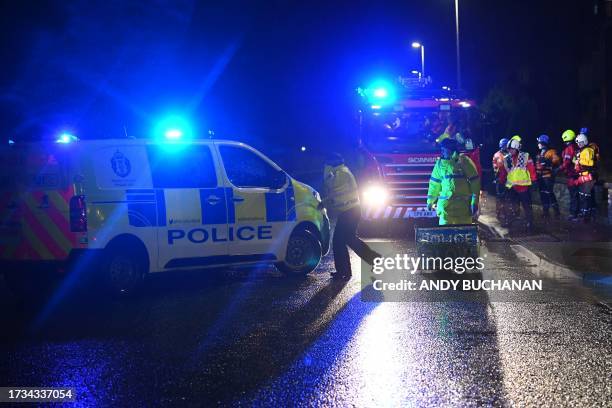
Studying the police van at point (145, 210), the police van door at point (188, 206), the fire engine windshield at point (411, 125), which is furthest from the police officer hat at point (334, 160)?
the fire engine windshield at point (411, 125)

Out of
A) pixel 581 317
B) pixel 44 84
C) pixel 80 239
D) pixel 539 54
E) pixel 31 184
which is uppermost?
pixel 539 54

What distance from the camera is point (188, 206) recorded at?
29.6ft

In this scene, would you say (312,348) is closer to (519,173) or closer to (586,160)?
(519,173)

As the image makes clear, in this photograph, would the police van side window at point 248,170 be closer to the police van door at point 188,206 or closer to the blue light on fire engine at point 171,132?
the police van door at point 188,206

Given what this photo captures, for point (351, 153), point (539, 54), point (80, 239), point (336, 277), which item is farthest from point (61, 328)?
point (539, 54)

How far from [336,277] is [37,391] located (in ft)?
17.4

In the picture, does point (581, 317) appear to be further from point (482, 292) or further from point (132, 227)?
point (132, 227)

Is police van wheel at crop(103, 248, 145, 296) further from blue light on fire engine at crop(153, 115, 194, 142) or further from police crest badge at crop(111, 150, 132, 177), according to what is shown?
blue light on fire engine at crop(153, 115, 194, 142)

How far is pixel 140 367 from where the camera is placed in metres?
5.69

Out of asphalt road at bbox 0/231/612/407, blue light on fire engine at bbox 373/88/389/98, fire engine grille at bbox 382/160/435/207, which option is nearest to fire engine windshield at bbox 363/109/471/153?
blue light on fire engine at bbox 373/88/389/98

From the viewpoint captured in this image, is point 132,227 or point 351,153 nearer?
point 132,227

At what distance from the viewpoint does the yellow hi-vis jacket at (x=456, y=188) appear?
9164 mm

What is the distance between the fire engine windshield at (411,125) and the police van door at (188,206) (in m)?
7.14

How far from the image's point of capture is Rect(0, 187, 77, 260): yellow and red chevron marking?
8.19 m
